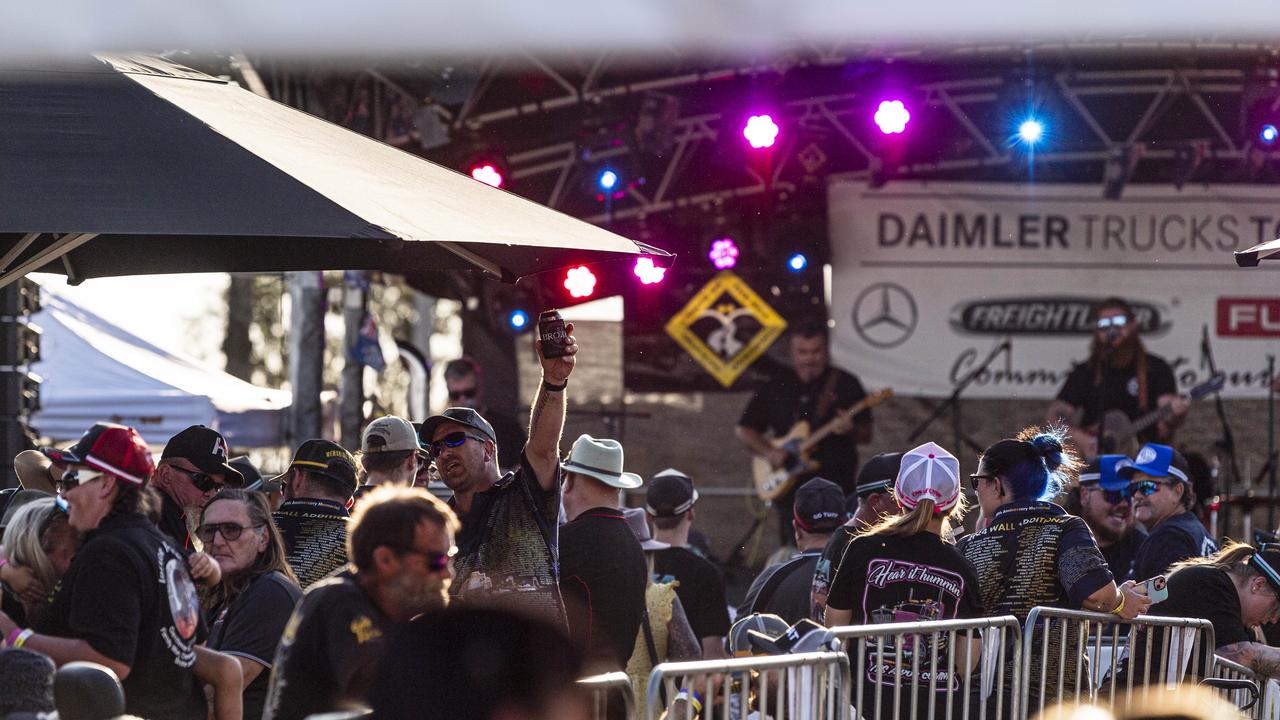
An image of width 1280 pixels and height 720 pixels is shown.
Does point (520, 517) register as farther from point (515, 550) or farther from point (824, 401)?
point (824, 401)

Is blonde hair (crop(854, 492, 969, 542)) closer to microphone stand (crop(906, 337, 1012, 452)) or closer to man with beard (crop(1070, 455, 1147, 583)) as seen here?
man with beard (crop(1070, 455, 1147, 583))

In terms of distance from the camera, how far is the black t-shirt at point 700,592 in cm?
636

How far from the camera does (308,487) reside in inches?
218

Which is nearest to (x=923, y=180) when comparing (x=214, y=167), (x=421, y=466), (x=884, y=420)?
(x=884, y=420)

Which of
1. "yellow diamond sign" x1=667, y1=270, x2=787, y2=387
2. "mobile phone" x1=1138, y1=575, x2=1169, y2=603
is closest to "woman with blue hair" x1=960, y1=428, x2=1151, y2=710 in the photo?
"mobile phone" x1=1138, y1=575, x2=1169, y2=603

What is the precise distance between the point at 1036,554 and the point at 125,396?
11136mm

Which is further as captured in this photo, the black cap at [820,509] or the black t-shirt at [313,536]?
the black cap at [820,509]

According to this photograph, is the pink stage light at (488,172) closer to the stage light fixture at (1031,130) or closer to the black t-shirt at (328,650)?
the stage light fixture at (1031,130)

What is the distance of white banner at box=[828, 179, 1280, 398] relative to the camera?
14.3m

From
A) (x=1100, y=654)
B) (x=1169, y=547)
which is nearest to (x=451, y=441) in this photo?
(x=1100, y=654)

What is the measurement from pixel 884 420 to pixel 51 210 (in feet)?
37.7

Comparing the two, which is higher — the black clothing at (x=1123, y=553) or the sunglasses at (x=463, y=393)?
the sunglasses at (x=463, y=393)

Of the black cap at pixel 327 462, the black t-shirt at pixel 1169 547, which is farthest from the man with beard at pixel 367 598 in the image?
the black t-shirt at pixel 1169 547

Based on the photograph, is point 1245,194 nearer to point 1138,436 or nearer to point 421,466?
point 1138,436
